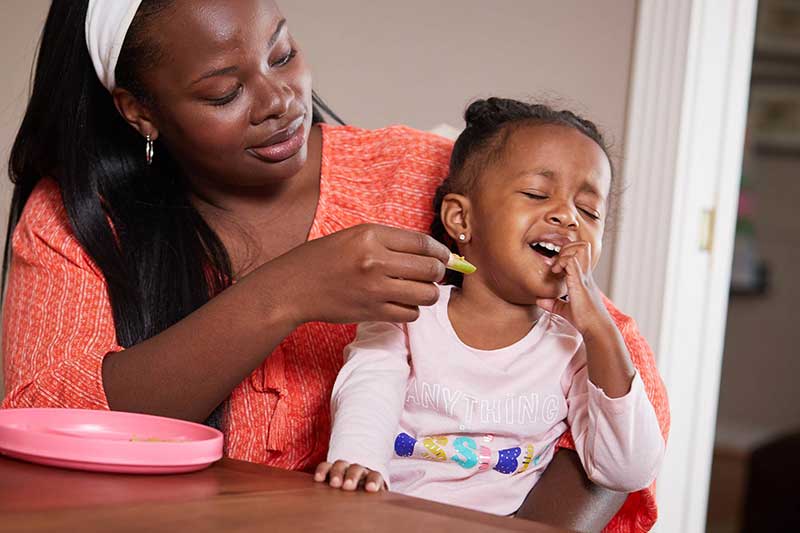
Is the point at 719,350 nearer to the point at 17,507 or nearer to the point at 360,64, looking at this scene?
the point at 360,64

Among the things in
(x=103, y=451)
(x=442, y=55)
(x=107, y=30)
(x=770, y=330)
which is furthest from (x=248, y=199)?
(x=770, y=330)

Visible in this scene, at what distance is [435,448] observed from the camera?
139 centimetres

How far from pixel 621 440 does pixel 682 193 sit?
129cm

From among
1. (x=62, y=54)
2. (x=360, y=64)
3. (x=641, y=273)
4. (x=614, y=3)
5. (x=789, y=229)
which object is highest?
(x=614, y=3)

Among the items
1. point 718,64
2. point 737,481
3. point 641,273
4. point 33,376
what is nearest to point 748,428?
point 737,481

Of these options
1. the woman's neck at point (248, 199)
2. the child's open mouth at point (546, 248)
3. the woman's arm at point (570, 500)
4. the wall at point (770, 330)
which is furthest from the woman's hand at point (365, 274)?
Answer: the wall at point (770, 330)

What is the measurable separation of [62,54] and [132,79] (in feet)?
0.51

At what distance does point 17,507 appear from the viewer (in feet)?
2.33

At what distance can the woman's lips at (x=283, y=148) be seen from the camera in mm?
1535

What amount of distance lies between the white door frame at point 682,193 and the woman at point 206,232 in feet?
2.75

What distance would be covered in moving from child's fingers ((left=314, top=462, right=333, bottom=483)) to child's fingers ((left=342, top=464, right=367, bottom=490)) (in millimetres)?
27

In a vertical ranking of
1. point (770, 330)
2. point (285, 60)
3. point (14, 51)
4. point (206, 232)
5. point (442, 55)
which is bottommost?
point (770, 330)

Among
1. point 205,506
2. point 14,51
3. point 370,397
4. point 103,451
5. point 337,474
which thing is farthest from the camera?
point 14,51

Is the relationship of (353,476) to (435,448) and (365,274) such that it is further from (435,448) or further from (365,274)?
(435,448)
